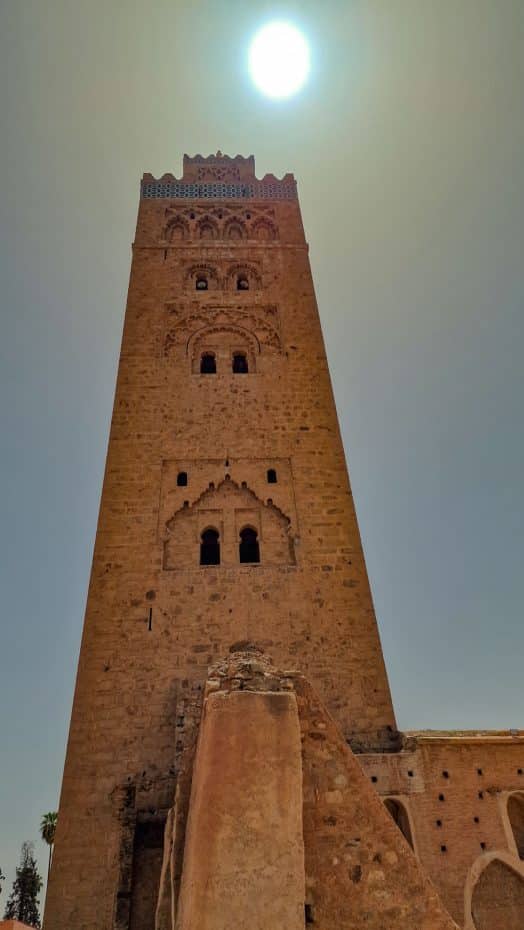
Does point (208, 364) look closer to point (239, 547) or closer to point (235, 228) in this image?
point (239, 547)

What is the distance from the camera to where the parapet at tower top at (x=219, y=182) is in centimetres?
1717

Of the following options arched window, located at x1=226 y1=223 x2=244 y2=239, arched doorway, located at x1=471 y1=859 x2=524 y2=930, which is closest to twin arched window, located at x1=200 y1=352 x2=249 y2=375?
arched window, located at x1=226 y1=223 x2=244 y2=239

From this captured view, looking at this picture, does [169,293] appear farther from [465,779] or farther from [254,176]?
[465,779]

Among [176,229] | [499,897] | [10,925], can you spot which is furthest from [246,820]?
[176,229]

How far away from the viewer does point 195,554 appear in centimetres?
1010

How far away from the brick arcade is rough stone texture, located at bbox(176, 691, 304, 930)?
12 mm

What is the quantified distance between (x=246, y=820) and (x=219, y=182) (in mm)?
17616

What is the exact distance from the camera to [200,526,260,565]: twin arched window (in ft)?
33.8

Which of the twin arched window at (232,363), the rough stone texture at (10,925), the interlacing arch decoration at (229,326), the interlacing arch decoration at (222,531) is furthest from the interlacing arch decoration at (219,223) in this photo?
the rough stone texture at (10,925)

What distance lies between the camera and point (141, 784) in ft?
25.5

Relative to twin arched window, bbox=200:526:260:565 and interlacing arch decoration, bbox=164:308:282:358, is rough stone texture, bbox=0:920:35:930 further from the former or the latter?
interlacing arch decoration, bbox=164:308:282:358

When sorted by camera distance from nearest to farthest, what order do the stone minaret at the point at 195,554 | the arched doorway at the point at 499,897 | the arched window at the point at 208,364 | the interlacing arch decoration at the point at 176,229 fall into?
1. the arched doorway at the point at 499,897
2. the stone minaret at the point at 195,554
3. the arched window at the point at 208,364
4. the interlacing arch decoration at the point at 176,229

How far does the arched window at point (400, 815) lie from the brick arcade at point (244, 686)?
0.11ft

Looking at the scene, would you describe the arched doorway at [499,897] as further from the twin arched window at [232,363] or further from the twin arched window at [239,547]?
the twin arched window at [232,363]
